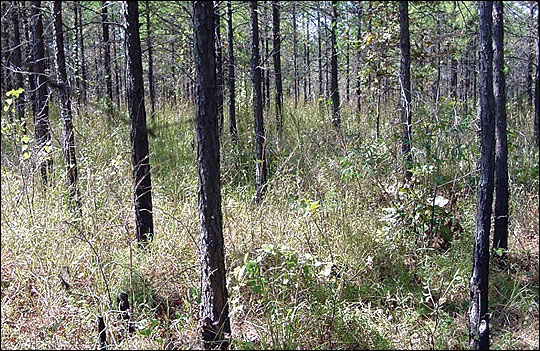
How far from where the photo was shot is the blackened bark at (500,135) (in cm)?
389

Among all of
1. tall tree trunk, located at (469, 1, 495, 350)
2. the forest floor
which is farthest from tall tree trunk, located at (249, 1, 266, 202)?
tall tree trunk, located at (469, 1, 495, 350)

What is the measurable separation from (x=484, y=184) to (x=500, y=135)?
48.7 inches

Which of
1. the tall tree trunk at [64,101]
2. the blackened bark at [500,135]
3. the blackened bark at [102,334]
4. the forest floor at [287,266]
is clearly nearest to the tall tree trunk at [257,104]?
the forest floor at [287,266]

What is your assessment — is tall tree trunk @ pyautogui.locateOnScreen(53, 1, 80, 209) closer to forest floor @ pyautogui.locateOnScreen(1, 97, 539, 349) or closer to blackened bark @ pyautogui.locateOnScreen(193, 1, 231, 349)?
forest floor @ pyautogui.locateOnScreen(1, 97, 539, 349)

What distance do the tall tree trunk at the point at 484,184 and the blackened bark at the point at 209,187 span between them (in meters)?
1.63

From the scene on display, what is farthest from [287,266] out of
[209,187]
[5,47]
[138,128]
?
[5,47]

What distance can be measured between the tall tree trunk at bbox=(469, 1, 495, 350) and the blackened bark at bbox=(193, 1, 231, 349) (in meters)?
1.63

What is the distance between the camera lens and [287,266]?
3.64 m

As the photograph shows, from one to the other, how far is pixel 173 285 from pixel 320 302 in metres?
1.20

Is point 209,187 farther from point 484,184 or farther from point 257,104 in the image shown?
point 257,104

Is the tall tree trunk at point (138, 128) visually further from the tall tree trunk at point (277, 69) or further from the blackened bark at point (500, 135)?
the tall tree trunk at point (277, 69)

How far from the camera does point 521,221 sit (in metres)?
4.57

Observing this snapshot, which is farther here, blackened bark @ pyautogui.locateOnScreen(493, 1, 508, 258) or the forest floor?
blackened bark @ pyautogui.locateOnScreen(493, 1, 508, 258)

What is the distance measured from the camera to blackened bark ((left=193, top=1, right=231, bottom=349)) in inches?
110
